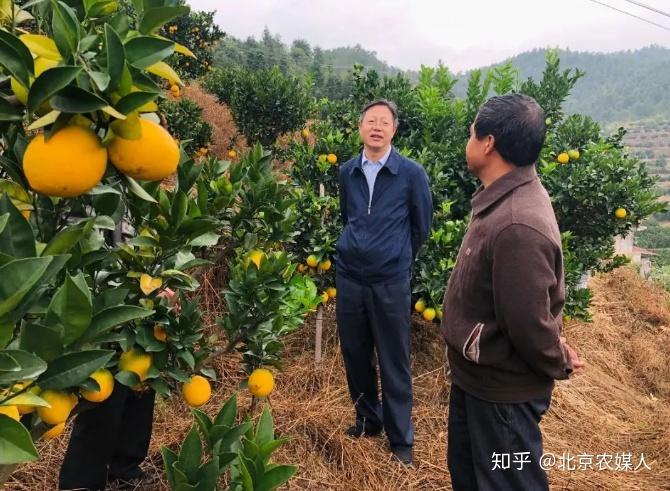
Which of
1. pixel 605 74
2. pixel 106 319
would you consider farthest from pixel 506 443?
pixel 605 74

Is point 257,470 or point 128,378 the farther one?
point 128,378

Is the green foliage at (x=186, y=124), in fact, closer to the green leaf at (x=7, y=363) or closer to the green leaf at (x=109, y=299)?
the green leaf at (x=109, y=299)

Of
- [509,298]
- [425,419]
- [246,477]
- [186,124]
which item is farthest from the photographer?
[186,124]

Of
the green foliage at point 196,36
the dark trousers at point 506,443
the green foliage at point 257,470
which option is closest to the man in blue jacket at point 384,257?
the dark trousers at point 506,443

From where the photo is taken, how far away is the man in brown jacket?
5.03 ft

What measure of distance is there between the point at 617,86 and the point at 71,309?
106m

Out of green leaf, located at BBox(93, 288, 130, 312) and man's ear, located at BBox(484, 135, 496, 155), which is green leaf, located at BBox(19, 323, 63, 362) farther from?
man's ear, located at BBox(484, 135, 496, 155)

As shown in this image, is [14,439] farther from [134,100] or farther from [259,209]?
[259,209]

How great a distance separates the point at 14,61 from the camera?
27.3 inches

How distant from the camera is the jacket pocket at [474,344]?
5.51 ft

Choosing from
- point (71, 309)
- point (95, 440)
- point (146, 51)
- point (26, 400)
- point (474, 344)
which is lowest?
point (95, 440)

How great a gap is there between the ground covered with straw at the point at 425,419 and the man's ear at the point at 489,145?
174 centimetres

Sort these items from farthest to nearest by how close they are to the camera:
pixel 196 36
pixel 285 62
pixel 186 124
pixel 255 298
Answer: pixel 285 62, pixel 196 36, pixel 186 124, pixel 255 298

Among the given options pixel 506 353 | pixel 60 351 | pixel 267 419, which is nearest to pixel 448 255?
pixel 506 353
